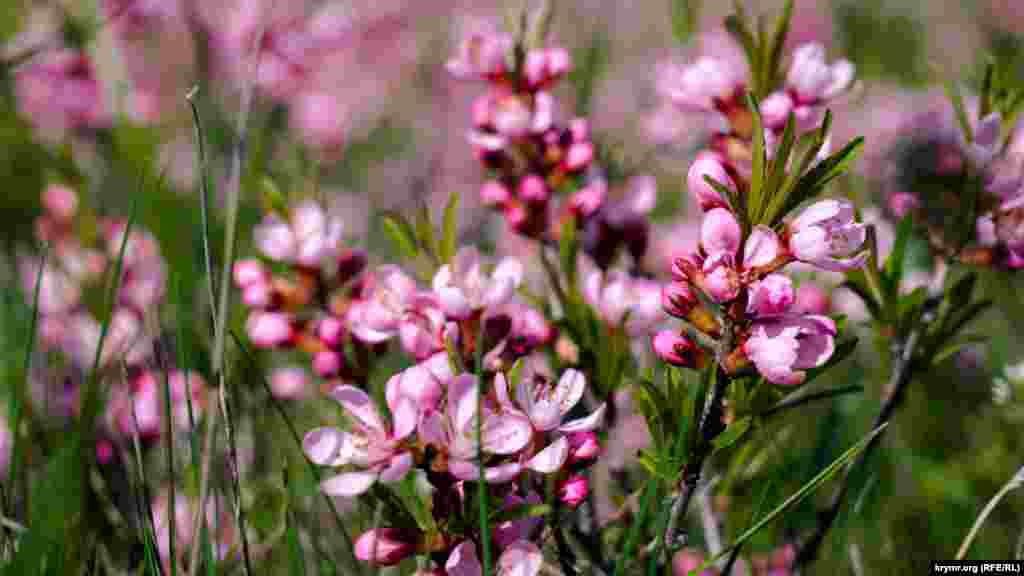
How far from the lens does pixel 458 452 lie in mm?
1012

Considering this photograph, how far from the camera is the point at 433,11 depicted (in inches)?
246

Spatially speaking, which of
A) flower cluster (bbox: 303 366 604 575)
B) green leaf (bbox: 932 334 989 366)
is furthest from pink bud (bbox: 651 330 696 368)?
green leaf (bbox: 932 334 989 366)

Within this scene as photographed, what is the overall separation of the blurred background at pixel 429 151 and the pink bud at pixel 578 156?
0.83 feet

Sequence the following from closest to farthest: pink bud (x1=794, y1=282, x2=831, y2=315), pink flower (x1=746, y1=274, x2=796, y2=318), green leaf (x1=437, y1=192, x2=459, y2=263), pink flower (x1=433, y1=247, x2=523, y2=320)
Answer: pink flower (x1=746, y1=274, x2=796, y2=318), pink flower (x1=433, y1=247, x2=523, y2=320), green leaf (x1=437, y1=192, x2=459, y2=263), pink bud (x1=794, y1=282, x2=831, y2=315)

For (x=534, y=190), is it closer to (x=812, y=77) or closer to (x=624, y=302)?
(x=624, y=302)

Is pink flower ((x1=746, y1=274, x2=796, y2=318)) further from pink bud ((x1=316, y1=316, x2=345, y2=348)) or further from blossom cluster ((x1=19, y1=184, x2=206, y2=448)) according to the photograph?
blossom cluster ((x1=19, y1=184, x2=206, y2=448))

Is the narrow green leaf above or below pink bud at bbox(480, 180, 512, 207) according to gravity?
below

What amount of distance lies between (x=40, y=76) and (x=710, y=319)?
2945 millimetres

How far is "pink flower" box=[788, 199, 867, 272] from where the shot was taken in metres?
0.97

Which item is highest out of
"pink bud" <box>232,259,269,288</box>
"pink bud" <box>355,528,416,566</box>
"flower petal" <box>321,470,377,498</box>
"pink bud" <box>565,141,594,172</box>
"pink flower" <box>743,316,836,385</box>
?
"pink bud" <box>565,141,594,172</box>

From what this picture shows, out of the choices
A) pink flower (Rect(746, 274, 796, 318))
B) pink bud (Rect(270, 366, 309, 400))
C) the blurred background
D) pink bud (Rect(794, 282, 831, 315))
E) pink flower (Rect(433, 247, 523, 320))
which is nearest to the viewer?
pink flower (Rect(746, 274, 796, 318))

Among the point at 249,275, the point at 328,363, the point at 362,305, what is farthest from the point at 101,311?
the point at 362,305

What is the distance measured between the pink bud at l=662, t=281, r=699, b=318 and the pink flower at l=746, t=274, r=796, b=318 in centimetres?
8

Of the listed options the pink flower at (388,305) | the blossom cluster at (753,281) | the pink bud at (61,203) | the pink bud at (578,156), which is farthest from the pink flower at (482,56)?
the pink bud at (61,203)
